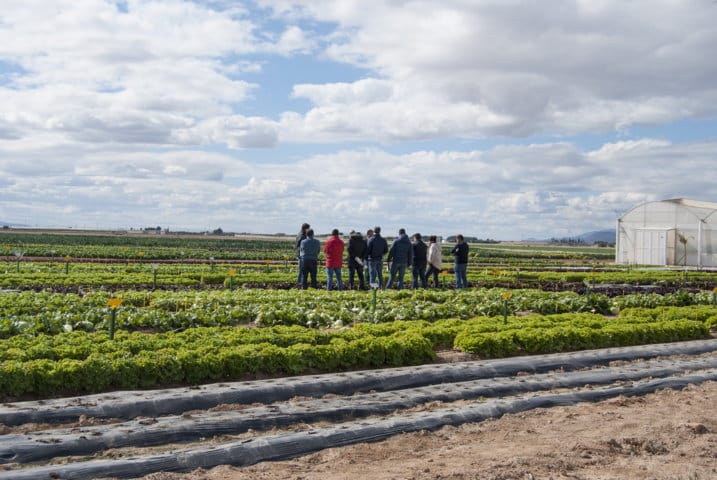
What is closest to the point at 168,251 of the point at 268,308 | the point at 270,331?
the point at 268,308

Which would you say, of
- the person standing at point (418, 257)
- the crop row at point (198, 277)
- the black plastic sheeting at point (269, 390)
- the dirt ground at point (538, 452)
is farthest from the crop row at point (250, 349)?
the person standing at point (418, 257)

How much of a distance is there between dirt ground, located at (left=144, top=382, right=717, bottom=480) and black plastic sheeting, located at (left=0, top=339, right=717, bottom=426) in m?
1.54

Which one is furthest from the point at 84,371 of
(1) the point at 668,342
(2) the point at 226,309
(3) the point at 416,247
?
(3) the point at 416,247

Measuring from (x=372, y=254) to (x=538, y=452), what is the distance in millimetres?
14491

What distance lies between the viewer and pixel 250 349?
371 inches

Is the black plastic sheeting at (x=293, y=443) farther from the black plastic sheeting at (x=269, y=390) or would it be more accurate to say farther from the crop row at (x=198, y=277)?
the crop row at (x=198, y=277)

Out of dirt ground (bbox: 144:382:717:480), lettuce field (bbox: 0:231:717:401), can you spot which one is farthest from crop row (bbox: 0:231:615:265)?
dirt ground (bbox: 144:382:717:480)

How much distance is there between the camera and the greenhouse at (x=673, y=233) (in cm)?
4434

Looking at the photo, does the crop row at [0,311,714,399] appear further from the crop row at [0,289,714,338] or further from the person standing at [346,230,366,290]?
the person standing at [346,230,366,290]

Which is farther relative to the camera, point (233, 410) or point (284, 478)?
point (233, 410)

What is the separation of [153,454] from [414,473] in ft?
7.95

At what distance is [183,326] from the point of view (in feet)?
42.5

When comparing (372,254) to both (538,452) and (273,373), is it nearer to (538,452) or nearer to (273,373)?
(273,373)

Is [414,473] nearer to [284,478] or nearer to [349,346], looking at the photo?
[284,478]
